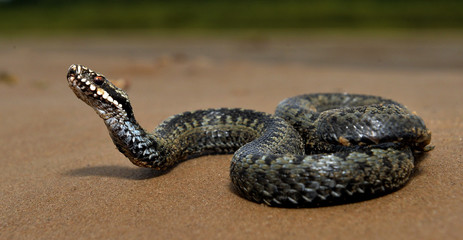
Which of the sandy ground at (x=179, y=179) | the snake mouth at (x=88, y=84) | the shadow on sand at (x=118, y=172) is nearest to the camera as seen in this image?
the sandy ground at (x=179, y=179)

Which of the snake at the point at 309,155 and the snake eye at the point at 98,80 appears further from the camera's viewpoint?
the snake eye at the point at 98,80

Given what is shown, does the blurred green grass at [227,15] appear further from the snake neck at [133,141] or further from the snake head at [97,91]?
the snake head at [97,91]

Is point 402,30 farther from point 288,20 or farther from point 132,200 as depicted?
point 132,200

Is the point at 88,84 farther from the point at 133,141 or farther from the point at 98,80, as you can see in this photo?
the point at 133,141

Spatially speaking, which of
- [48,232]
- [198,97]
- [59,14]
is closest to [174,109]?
[198,97]

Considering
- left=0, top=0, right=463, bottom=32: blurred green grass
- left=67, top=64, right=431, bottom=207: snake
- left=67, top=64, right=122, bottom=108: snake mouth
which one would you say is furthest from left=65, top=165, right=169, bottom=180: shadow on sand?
left=0, top=0, right=463, bottom=32: blurred green grass

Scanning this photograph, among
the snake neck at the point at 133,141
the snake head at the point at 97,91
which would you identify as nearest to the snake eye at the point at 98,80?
the snake head at the point at 97,91

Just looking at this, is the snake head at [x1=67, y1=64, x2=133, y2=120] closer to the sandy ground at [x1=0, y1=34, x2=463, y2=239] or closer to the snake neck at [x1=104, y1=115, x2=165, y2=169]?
the snake neck at [x1=104, y1=115, x2=165, y2=169]
